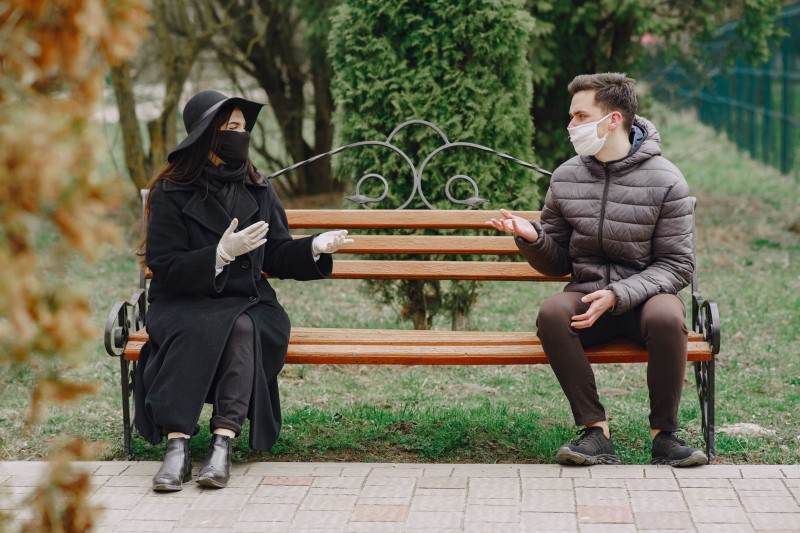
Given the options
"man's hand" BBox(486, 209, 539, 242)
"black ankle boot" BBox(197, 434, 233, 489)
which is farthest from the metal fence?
"black ankle boot" BBox(197, 434, 233, 489)

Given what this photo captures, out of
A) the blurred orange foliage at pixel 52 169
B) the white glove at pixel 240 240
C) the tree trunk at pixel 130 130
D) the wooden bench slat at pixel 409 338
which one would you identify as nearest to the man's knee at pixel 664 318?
the wooden bench slat at pixel 409 338

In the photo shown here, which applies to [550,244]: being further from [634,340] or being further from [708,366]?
[708,366]

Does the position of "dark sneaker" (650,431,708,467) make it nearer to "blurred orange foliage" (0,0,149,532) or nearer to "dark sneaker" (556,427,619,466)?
"dark sneaker" (556,427,619,466)

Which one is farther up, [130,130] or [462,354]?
[130,130]

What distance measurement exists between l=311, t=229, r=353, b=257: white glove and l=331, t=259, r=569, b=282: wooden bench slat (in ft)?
1.46

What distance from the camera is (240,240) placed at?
4090mm

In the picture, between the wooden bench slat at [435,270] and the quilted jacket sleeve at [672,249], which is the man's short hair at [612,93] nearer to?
the quilted jacket sleeve at [672,249]

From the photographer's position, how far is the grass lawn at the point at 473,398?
453 centimetres

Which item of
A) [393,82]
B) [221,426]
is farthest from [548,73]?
[221,426]

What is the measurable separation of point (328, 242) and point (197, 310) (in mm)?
584

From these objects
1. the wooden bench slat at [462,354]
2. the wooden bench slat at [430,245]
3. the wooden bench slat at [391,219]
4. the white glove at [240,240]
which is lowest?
the wooden bench slat at [462,354]

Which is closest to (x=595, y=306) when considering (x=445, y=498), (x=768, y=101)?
(x=445, y=498)

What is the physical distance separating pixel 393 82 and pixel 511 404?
200 centimetres

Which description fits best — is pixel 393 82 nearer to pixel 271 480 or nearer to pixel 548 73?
pixel 271 480
